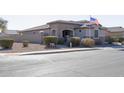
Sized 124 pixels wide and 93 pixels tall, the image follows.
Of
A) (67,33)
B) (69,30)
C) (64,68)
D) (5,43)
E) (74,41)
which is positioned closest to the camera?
(64,68)

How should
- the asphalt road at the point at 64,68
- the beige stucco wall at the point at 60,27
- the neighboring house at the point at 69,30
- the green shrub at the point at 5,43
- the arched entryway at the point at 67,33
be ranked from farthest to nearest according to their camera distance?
the arched entryway at the point at 67,33, the neighboring house at the point at 69,30, the beige stucco wall at the point at 60,27, the green shrub at the point at 5,43, the asphalt road at the point at 64,68

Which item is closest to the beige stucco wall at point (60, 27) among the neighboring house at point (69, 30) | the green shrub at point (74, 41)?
the neighboring house at point (69, 30)

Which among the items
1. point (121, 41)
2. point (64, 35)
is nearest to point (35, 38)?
point (64, 35)

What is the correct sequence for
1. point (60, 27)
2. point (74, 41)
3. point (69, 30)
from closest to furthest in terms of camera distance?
point (74, 41), point (60, 27), point (69, 30)

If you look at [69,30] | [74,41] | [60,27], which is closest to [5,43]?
[74,41]

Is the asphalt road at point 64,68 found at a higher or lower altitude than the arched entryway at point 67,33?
lower

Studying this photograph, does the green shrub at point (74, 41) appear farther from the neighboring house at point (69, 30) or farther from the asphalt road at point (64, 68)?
the asphalt road at point (64, 68)

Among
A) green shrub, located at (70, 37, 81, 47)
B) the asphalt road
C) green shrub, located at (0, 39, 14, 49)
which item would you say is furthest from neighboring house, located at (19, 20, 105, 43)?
the asphalt road

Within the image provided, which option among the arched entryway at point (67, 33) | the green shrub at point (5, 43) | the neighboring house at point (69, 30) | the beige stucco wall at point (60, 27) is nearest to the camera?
the green shrub at point (5, 43)

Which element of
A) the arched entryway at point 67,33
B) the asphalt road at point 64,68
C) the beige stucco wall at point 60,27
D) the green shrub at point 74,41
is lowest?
the asphalt road at point 64,68

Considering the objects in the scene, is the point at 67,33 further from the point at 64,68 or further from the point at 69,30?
the point at 64,68
